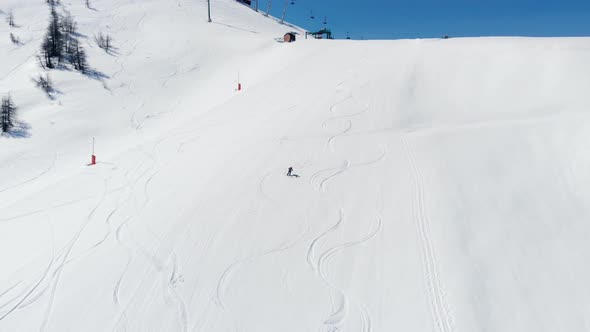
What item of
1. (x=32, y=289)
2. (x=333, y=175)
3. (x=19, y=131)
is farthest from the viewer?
(x=19, y=131)

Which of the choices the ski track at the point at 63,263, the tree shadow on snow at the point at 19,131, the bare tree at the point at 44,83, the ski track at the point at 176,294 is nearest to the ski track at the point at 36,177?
the tree shadow on snow at the point at 19,131

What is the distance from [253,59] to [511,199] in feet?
64.6

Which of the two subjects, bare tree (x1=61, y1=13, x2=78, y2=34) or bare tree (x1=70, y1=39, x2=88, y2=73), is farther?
bare tree (x1=61, y1=13, x2=78, y2=34)

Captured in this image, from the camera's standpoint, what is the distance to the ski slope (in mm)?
5094

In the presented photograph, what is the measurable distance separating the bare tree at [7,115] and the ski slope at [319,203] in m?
0.60

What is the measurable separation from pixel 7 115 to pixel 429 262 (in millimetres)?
16800

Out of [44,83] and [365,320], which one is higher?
[44,83]

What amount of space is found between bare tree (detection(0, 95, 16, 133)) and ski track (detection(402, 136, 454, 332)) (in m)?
15.8

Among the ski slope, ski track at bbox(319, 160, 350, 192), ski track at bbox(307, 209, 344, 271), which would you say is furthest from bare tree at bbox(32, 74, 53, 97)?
ski track at bbox(307, 209, 344, 271)

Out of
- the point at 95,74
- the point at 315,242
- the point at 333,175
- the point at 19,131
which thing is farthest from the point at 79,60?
the point at 315,242

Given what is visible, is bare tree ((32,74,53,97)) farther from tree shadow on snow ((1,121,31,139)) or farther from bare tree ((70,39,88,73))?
tree shadow on snow ((1,121,31,139))

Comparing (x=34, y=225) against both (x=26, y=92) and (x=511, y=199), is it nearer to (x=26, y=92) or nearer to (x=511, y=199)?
(x=511, y=199)

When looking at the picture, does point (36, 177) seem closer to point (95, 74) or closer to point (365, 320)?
point (95, 74)

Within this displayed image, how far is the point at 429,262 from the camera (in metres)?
5.96
